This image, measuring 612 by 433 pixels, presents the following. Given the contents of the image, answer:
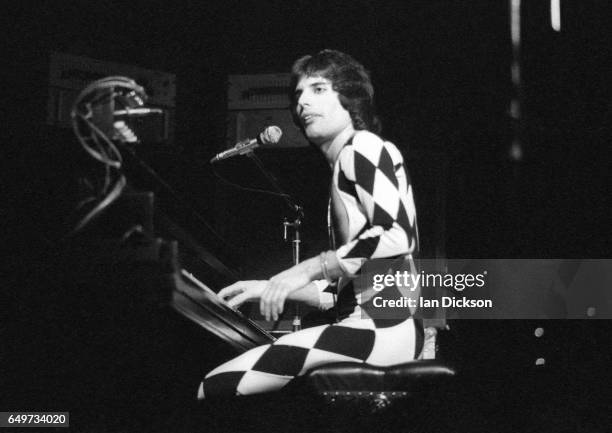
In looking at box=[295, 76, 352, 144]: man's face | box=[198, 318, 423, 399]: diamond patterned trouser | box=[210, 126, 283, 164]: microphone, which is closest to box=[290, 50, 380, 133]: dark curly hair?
box=[295, 76, 352, 144]: man's face

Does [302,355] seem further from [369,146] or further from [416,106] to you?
[416,106]

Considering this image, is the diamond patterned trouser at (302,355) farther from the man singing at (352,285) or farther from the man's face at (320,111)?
the man's face at (320,111)

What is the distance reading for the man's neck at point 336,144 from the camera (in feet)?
5.64

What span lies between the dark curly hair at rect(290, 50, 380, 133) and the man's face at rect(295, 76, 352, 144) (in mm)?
16

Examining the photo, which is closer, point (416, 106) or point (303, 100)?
point (303, 100)

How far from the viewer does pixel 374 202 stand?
1455mm

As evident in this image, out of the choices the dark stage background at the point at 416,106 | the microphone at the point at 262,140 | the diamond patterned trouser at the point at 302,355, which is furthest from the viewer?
the dark stage background at the point at 416,106

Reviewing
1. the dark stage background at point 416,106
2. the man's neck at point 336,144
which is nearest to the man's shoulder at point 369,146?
the man's neck at point 336,144

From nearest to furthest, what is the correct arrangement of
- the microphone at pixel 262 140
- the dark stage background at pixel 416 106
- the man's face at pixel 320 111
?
the man's face at pixel 320 111 → the microphone at pixel 262 140 → the dark stage background at pixel 416 106

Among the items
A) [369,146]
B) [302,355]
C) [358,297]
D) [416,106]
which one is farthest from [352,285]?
[416,106]

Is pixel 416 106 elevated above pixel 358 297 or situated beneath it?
elevated above

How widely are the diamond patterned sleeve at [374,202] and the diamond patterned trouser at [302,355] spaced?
165 mm

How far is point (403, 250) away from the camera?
1.46 metres

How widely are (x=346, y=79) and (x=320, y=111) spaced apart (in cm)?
13
